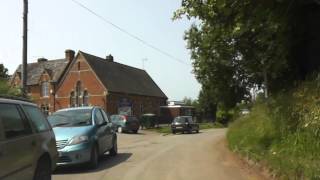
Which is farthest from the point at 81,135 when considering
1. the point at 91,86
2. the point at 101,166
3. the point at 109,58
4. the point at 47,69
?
the point at 109,58

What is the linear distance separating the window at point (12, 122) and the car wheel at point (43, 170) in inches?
28.3

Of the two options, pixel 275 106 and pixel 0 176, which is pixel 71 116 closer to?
pixel 275 106

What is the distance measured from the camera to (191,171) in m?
15.3

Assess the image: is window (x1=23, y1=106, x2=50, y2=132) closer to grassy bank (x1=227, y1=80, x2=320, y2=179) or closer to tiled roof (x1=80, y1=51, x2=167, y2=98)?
grassy bank (x1=227, y1=80, x2=320, y2=179)

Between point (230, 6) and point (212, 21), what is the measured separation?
2.20 m

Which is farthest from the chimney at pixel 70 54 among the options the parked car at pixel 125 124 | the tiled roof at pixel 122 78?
the parked car at pixel 125 124


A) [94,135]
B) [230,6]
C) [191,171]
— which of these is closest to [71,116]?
[94,135]

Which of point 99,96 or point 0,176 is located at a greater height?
point 99,96

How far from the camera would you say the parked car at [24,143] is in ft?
28.9

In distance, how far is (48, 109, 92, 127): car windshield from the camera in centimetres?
1711

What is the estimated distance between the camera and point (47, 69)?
3066 inches

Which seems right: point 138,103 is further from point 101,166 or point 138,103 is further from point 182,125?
point 101,166

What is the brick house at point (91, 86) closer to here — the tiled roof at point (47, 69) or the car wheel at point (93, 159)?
the tiled roof at point (47, 69)

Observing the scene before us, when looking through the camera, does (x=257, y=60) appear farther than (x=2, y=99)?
Yes
